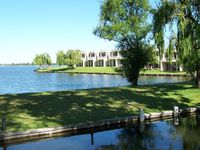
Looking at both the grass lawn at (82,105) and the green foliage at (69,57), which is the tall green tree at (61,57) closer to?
the green foliage at (69,57)

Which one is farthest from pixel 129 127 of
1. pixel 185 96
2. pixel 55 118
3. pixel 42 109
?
pixel 185 96

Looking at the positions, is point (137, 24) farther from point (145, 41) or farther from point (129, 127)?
point (129, 127)

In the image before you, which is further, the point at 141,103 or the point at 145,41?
the point at 145,41

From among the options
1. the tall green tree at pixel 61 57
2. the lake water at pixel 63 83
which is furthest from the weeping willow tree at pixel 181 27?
the tall green tree at pixel 61 57

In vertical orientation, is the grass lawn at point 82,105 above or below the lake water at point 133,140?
above

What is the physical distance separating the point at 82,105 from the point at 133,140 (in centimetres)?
915

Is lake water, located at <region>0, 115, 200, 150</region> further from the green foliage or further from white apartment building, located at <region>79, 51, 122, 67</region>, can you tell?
the green foliage

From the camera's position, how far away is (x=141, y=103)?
32.3 metres

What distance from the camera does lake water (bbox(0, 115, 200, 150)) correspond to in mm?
19766

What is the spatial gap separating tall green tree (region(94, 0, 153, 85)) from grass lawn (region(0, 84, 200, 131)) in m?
11.6

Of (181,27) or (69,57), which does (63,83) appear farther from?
(69,57)

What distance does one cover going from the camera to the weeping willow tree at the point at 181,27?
35.6m

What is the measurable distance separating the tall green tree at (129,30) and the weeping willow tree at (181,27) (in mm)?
14069

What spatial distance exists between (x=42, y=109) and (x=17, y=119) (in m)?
3.58
